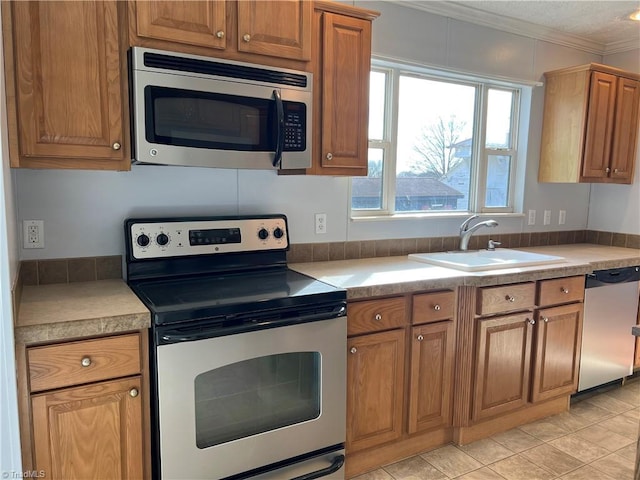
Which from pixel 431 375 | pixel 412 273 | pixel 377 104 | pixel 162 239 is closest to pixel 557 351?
pixel 431 375

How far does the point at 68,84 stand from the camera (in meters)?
1.70

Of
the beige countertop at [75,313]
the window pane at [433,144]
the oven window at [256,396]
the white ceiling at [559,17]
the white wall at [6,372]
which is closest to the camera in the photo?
the white wall at [6,372]

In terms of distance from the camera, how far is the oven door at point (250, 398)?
1.66 meters

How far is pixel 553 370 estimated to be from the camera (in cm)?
275

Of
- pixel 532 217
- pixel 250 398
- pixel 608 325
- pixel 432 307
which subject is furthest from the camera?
pixel 532 217

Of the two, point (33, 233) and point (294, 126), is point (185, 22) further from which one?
point (33, 233)

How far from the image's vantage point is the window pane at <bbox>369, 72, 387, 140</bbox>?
2.85 meters

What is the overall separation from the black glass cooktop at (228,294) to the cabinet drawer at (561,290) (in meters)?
1.29

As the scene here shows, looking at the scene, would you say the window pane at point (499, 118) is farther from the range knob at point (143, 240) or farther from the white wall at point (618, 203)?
the range knob at point (143, 240)

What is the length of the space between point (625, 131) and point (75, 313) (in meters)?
3.74

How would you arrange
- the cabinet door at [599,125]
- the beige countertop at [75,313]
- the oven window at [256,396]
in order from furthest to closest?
the cabinet door at [599,125], the oven window at [256,396], the beige countertop at [75,313]

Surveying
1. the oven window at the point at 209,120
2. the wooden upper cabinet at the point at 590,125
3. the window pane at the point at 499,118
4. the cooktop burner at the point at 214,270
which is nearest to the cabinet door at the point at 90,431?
the cooktop burner at the point at 214,270

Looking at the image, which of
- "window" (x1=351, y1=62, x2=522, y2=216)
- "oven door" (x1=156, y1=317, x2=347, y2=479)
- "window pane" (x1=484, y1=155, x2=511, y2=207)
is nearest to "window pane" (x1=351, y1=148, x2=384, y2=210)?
"window" (x1=351, y1=62, x2=522, y2=216)

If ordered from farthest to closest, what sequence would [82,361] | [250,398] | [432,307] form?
[432,307] → [250,398] → [82,361]
